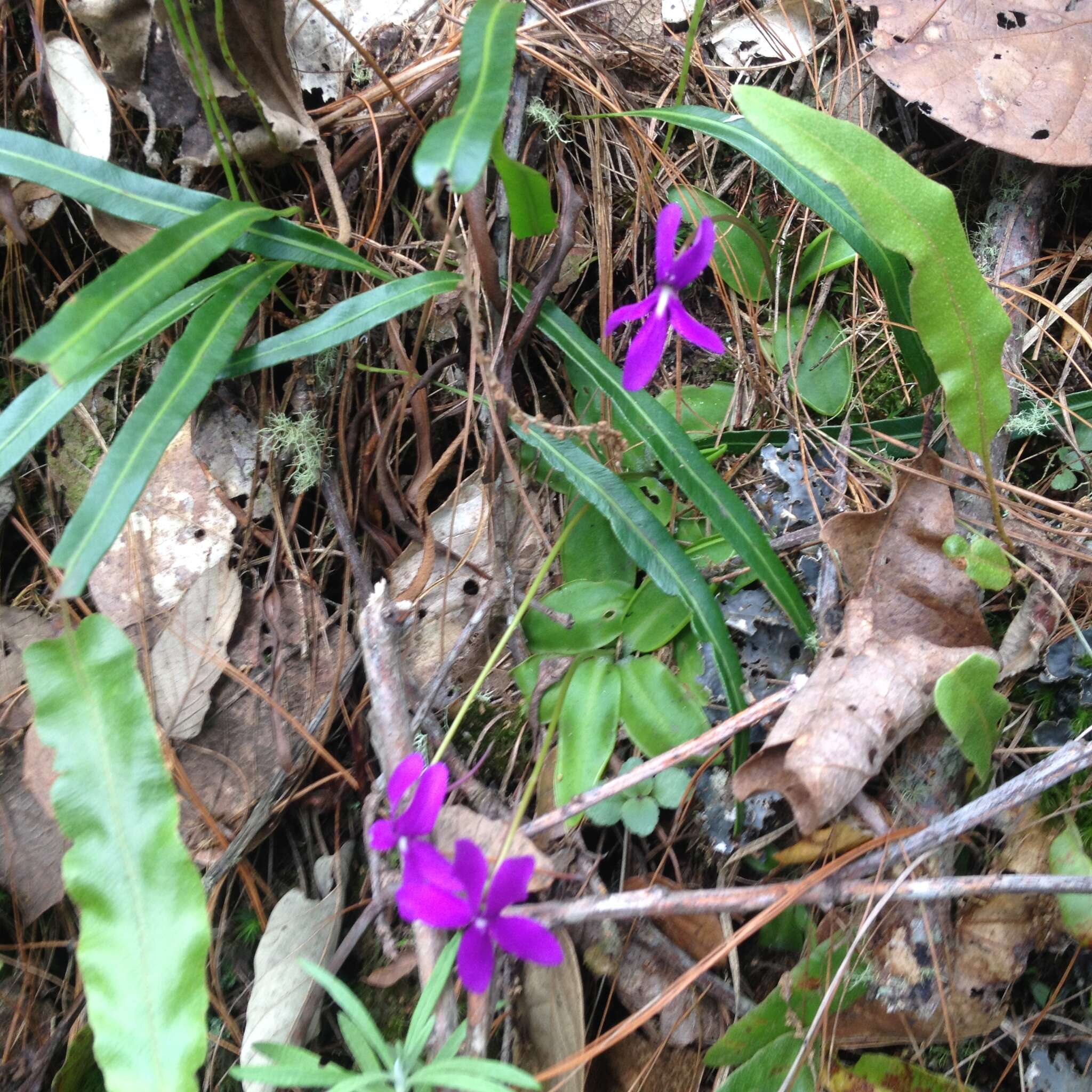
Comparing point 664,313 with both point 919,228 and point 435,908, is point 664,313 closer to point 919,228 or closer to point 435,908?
point 919,228

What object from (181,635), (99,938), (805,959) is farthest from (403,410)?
(805,959)

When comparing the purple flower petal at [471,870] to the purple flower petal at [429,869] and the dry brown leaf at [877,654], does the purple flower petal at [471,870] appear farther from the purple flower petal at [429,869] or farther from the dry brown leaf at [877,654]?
the dry brown leaf at [877,654]

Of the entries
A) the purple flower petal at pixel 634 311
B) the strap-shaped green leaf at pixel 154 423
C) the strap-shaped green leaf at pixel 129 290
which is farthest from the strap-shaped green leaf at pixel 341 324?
the purple flower petal at pixel 634 311

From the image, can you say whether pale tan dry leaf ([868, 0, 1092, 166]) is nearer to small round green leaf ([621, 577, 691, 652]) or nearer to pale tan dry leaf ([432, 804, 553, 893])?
small round green leaf ([621, 577, 691, 652])

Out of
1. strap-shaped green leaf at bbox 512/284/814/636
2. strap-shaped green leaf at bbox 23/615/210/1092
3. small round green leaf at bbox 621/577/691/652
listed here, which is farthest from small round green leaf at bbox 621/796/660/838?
strap-shaped green leaf at bbox 23/615/210/1092

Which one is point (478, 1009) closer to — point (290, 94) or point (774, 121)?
point (774, 121)
